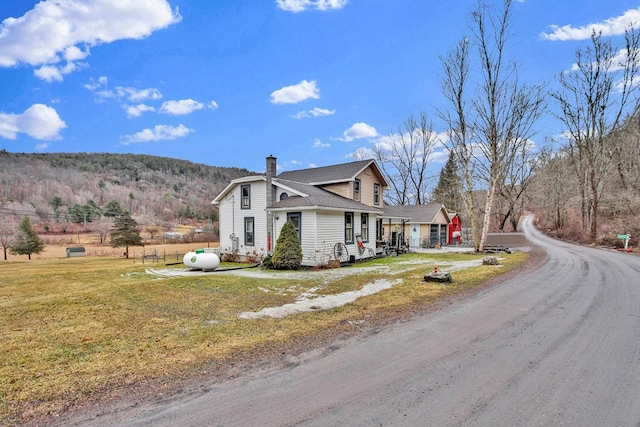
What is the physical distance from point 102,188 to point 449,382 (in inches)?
4453

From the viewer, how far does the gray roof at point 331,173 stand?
20266 mm

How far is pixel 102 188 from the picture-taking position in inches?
3762

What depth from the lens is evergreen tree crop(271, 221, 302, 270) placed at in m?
14.8

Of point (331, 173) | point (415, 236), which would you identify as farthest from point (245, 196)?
point (415, 236)

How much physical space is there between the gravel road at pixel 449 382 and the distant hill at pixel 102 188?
63592 millimetres

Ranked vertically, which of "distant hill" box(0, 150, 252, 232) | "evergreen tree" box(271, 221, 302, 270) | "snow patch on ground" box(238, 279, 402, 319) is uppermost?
"distant hill" box(0, 150, 252, 232)

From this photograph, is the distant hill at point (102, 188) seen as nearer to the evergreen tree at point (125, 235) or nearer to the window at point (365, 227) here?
the evergreen tree at point (125, 235)

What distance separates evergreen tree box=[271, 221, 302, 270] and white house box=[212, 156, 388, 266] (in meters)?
0.80

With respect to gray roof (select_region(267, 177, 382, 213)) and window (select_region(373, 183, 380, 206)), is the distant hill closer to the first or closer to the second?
window (select_region(373, 183, 380, 206))

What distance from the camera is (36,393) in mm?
3711

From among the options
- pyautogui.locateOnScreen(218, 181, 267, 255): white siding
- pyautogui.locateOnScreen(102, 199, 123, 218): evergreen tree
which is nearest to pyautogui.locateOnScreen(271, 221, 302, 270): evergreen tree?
pyautogui.locateOnScreen(218, 181, 267, 255): white siding

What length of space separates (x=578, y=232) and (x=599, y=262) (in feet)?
68.2

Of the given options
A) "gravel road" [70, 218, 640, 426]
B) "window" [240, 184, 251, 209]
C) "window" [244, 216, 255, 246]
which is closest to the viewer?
"gravel road" [70, 218, 640, 426]

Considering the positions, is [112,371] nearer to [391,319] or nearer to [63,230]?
[391,319]
